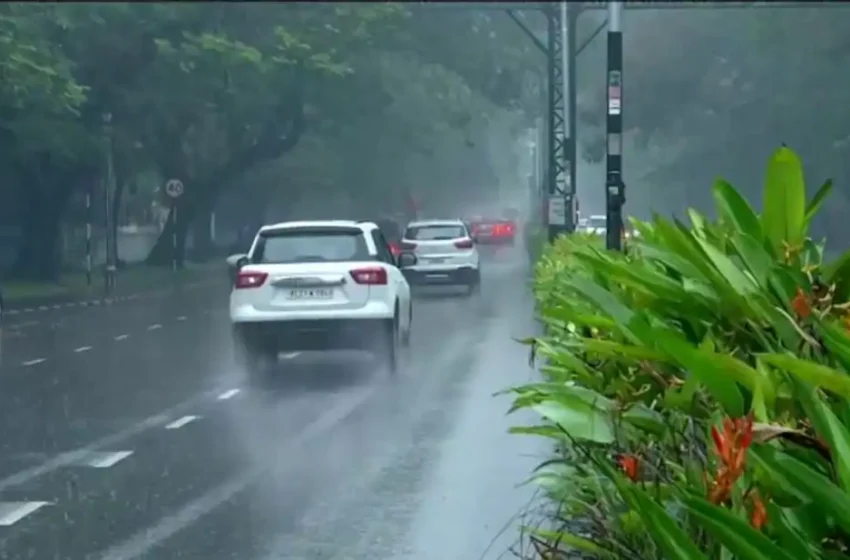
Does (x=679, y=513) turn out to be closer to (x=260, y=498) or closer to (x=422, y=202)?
(x=260, y=498)

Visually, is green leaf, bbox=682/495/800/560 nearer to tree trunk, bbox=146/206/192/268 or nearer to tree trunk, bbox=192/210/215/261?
tree trunk, bbox=146/206/192/268

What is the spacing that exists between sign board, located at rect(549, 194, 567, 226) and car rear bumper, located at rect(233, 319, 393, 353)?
1711cm

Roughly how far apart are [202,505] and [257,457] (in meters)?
2.28

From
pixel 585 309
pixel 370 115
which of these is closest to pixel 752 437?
pixel 585 309

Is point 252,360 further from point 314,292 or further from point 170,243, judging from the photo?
point 170,243

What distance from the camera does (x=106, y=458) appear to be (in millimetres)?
13102

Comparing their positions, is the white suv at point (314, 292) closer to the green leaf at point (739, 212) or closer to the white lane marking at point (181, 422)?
the white lane marking at point (181, 422)

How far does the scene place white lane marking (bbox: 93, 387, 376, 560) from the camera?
936 cm

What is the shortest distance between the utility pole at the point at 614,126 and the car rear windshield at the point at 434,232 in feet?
62.3

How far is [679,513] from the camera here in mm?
4816

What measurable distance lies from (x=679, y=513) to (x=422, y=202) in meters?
92.1

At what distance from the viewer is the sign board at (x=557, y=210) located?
3772cm

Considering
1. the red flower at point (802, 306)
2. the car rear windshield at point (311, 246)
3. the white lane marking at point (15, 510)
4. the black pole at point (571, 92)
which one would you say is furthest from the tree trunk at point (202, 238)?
the red flower at point (802, 306)

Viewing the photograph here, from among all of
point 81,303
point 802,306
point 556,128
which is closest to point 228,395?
point 802,306
